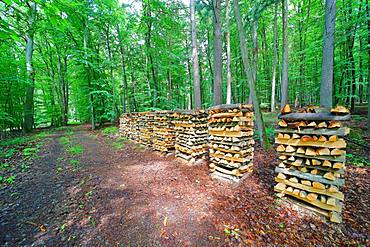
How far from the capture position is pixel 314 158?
8.37ft

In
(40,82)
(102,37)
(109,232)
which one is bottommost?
(109,232)

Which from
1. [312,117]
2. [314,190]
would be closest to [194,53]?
[312,117]

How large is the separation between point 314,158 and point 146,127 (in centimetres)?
676

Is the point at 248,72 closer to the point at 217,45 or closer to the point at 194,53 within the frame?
the point at 217,45

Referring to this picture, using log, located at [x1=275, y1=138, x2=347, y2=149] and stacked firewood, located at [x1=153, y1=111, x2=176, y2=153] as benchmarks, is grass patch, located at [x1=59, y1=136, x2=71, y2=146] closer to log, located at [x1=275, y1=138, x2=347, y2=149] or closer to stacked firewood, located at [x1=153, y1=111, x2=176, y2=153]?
stacked firewood, located at [x1=153, y1=111, x2=176, y2=153]

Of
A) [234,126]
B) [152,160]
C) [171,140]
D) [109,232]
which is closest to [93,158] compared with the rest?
[152,160]

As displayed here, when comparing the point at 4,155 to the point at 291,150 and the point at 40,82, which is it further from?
the point at 40,82

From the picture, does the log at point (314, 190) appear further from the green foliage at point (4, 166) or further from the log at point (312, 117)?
the green foliage at point (4, 166)

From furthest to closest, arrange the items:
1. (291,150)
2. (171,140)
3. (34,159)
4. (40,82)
Answer: (40,82)
(171,140)
(34,159)
(291,150)

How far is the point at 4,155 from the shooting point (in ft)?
18.8

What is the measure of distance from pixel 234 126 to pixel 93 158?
231 inches

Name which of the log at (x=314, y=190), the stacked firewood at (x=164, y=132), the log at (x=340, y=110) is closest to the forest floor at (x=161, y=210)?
the log at (x=314, y=190)

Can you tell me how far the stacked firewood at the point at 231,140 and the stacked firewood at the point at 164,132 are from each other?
7.62 ft

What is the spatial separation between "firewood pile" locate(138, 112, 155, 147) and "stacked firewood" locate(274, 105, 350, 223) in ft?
18.6
